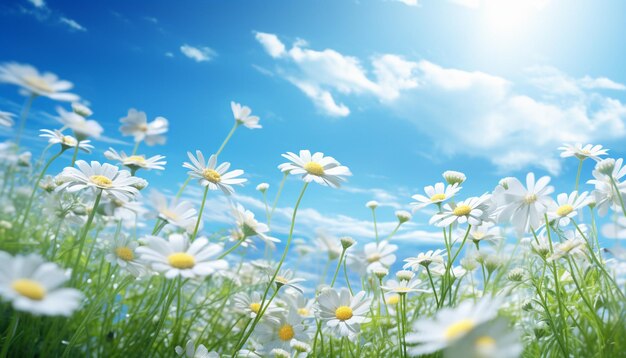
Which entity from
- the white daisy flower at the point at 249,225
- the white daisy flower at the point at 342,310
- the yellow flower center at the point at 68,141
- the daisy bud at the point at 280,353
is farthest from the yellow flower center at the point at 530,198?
the yellow flower center at the point at 68,141

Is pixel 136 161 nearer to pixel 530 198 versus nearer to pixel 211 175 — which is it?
pixel 211 175

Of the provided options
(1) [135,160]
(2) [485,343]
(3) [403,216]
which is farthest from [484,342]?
(3) [403,216]

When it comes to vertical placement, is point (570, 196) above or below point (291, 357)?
above

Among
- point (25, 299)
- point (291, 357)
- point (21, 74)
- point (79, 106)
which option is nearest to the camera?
point (25, 299)

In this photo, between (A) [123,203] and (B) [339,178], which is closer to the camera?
(A) [123,203]

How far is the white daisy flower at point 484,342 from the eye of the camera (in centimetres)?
62

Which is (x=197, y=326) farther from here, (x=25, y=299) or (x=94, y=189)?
(x=25, y=299)

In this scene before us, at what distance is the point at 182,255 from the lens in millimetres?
1025

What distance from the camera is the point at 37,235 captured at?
2320mm

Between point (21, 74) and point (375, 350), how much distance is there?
1.34 metres

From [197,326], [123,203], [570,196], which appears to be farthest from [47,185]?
[570,196]

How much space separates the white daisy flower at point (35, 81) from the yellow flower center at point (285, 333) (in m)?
1.00

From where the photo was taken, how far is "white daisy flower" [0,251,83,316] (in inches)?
27.0

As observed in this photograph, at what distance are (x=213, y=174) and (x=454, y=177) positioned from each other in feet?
2.50
